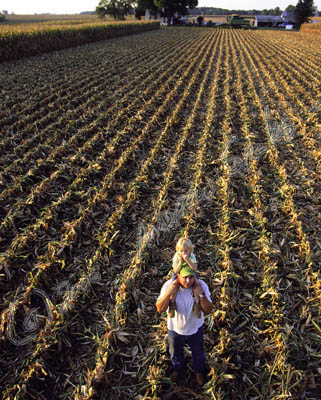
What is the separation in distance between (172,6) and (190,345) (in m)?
74.6

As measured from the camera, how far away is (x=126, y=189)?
6102 millimetres

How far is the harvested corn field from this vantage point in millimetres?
3059

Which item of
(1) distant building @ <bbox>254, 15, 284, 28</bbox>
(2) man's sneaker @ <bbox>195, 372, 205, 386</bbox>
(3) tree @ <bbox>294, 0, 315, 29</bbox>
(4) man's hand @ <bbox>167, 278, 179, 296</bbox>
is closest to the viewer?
(4) man's hand @ <bbox>167, 278, 179, 296</bbox>

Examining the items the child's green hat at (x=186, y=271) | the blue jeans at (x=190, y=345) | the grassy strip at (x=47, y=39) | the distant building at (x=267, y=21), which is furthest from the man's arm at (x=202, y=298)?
the distant building at (x=267, y=21)

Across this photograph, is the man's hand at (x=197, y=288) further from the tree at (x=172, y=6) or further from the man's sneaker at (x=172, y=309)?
the tree at (x=172, y=6)

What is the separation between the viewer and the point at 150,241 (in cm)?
473

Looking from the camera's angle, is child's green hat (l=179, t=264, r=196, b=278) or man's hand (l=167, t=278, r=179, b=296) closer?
child's green hat (l=179, t=264, r=196, b=278)

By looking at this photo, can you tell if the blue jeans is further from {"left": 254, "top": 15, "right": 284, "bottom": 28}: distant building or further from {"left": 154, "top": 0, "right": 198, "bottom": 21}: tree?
{"left": 254, "top": 15, "right": 284, "bottom": 28}: distant building

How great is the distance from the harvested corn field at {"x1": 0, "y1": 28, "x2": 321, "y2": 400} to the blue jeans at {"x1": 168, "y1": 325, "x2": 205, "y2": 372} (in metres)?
0.22

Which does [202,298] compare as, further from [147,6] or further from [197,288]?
[147,6]

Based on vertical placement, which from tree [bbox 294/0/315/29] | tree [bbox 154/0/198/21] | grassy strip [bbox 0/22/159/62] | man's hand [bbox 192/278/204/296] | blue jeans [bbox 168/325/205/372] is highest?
tree [bbox 154/0/198/21]

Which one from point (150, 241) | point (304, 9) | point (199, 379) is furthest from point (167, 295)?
point (304, 9)

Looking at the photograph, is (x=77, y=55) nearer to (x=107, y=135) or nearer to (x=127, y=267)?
(x=107, y=135)

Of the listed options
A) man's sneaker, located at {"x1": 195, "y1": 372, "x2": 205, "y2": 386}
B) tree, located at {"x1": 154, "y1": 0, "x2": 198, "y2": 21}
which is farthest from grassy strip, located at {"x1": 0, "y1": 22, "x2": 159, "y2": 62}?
tree, located at {"x1": 154, "y1": 0, "x2": 198, "y2": 21}
